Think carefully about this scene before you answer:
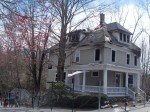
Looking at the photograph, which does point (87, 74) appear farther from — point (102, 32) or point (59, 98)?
point (59, 98)

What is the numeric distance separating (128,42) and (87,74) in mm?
7797

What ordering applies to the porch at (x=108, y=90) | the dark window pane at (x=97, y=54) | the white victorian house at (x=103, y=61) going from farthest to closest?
1. the dark window pane at (x=97, y=54)
2. the white victorian house at (x=103, y=61)
3. the porch at (x=108, y=90)

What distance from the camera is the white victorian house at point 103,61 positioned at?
30.0m

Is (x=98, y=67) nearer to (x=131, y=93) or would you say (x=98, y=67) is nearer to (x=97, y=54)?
(x=97, y=54)

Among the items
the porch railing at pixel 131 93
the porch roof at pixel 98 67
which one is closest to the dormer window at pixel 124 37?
the porch roof at pixel 98 67

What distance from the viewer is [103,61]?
3050cm

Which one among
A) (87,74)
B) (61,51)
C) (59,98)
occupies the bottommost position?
(59,98)

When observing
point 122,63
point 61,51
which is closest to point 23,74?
point 61,51

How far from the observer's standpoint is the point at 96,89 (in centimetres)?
2888

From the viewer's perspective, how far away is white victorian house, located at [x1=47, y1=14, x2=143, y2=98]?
30047mm

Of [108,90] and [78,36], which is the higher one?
[78,36]

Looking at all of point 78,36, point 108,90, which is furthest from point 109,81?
point 78,36

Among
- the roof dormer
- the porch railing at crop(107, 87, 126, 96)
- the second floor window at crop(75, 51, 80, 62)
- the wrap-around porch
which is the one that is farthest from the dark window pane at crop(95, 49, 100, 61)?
the porch railing at crop(107, 87, 126, 96)

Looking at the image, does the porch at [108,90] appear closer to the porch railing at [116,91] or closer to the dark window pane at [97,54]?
the porch railing at [116,91]
